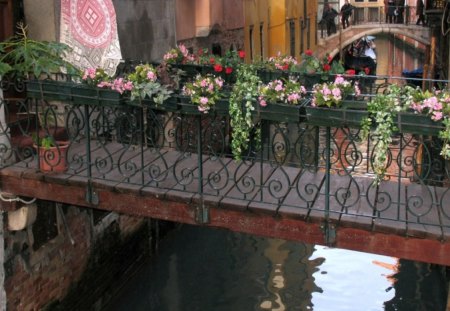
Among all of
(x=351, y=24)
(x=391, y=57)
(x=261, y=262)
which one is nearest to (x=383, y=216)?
(x=261, y=262)

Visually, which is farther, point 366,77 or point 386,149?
point 366,77

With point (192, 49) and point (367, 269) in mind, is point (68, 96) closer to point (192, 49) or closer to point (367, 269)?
point (367, 269)

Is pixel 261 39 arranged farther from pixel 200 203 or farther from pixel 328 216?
pixel 328 216

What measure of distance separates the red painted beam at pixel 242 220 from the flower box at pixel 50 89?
0.77m

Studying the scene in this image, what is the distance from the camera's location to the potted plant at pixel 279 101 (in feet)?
17.1

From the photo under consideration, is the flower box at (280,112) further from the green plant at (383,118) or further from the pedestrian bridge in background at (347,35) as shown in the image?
the pedestrian bridge in background at (347,35)

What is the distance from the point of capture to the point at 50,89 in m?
6.02

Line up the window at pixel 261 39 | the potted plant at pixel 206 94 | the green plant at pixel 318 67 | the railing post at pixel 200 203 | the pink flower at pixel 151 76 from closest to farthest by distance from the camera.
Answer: the potted plant at pixel 206 94
the railing post at pixel 200 203
the pink flower at pixel 151 76
the green plant at pixel 318 67
the window at pixel 261 39

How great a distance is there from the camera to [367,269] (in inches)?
396

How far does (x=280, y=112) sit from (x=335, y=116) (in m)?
0.46

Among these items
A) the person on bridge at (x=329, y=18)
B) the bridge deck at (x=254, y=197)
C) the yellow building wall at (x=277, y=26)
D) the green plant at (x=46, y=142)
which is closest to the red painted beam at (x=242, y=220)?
the bridge deck at (x=254, y=197)

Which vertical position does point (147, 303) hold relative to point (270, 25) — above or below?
below

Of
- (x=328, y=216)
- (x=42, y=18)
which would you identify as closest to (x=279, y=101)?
(x=328, y=216)

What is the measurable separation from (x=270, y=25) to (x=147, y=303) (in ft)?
48.0
